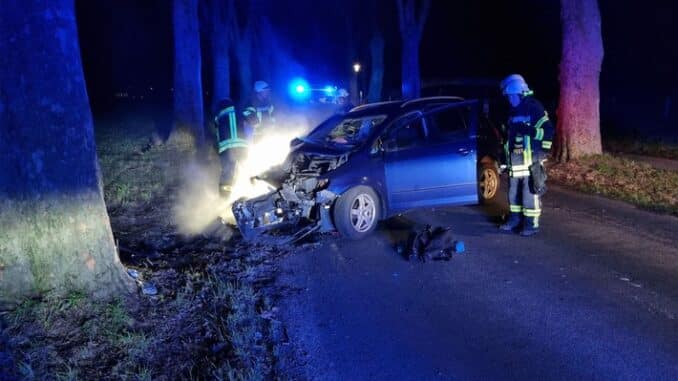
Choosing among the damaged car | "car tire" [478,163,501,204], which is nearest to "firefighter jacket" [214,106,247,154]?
the damaged car

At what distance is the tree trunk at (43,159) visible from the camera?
13.4ft

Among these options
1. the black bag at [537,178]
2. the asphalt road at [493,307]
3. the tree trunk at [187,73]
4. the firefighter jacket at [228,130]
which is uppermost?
the tree trunk at [187,73]

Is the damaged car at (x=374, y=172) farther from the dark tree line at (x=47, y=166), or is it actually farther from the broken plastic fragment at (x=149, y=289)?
the dark tree line at (x=47, y=166)

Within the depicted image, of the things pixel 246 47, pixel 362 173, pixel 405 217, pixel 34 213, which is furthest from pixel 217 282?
pixel 246 47

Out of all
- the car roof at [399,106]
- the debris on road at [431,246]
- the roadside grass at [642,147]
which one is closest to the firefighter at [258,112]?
the car roof at [399,106]

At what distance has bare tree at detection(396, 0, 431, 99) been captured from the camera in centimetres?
2227

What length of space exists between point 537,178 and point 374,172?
197 centimetres

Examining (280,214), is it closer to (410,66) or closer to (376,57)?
(410,66)

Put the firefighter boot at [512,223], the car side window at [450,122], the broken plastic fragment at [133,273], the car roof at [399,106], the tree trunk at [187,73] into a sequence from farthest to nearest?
the tree trunk at [187,73] → the car roof at [399,106] → the car side window at [450,122] → the firefighter boot at [512,223] → the broken plastic fragment at [133,273]

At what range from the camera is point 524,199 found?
6418mm

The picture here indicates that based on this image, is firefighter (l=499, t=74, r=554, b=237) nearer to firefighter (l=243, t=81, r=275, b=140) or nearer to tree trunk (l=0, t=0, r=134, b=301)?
firefighter (l=243, t=81, r=275, b=140)

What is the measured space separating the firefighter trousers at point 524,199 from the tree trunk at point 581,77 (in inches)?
182

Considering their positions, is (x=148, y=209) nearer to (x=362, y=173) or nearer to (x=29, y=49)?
(x=362, y=173)

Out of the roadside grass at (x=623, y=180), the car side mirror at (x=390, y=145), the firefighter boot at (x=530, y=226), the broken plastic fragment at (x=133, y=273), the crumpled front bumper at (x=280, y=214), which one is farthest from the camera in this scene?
the roadside grass at (x=623, y=180)
